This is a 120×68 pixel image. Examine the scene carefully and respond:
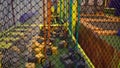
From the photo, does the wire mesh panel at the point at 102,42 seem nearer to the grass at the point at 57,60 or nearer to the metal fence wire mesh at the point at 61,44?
the metal fence wire mesh at the point at 61,44

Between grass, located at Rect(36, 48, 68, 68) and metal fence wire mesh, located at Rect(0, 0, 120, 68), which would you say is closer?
metal fence wire mesh, located at Rect(0, 0, 120, 68)

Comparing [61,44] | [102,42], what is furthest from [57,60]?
[102,42]

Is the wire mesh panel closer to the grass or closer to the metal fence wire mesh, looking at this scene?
the metal fence wire mesh

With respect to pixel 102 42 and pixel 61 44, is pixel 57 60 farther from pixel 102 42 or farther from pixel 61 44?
pixel 102 42

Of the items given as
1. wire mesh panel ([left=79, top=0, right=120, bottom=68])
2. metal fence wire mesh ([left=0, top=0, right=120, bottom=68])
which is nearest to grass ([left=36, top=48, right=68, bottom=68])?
metal fence wire mesh ([left=0, top=0, right=120, bottom=68])

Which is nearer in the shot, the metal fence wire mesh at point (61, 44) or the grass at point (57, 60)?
the metal fence wire mesh at point (61, 44)

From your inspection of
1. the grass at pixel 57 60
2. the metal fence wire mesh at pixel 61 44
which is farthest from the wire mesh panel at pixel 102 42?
the grass at pixel 57 60

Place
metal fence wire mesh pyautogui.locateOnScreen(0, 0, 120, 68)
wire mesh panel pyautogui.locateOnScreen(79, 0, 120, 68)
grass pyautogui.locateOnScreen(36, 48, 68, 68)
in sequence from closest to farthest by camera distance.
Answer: wire mesh panel pyautogui.locateOnScreen(79, 0, 120, 68)
metal fence wire mesh pyautogui.locateOnScreen(0, 0, 120, 68)
grass pyautogui.locateOnScreen(36, 48, 68, 68)

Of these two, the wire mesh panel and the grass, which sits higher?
the wire mesh panel

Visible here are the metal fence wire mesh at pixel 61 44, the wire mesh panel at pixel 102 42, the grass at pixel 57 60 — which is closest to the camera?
the wire mesh panel at pixel 102 42

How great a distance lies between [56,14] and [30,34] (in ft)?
5.18

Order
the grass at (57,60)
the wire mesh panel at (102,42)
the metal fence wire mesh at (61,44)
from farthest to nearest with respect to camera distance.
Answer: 1. the grass at (57,60)
2. the metal fence wire mesh at (61,44)
3. the wire mesh panel at (102,42)

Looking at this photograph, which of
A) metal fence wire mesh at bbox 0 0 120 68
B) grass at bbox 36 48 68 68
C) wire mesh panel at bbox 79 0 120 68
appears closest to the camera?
wire mesh panel at bbox 79 0 120 68

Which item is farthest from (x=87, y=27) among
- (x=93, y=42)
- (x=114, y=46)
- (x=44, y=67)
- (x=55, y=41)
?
(x=44, y=67)
